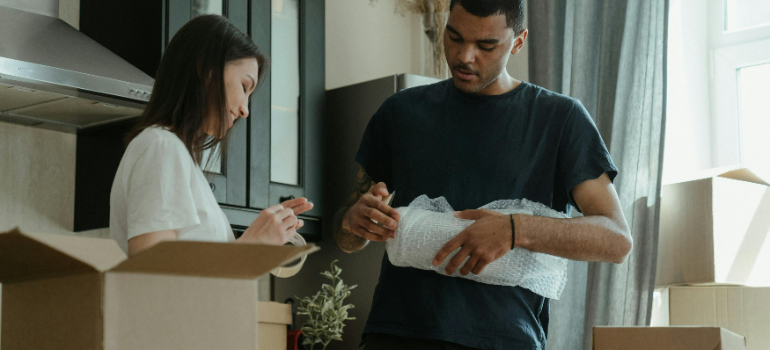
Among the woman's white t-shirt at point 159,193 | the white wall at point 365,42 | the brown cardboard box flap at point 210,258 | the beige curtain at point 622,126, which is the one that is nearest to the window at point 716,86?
the beige curtain at point 622,126

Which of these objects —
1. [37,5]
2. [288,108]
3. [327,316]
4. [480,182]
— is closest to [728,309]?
[480,182]

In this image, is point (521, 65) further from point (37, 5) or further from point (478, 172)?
point (37, 5)

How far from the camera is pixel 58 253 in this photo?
0.58 metres

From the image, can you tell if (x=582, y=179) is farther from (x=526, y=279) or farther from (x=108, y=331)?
(x=108, y=331)

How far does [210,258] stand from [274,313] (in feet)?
5.69

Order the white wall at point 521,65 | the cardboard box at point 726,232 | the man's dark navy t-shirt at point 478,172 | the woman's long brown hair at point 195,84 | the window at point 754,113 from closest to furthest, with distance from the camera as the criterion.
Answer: the woman's long brown hair at point 195,84 → the man's dark navy t-shirt at point 478,172 → the cardboard box at point 726,232 → the window at point 754,113 → the white wall at point 521,65

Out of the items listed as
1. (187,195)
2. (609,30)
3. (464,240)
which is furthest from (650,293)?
(187,195)

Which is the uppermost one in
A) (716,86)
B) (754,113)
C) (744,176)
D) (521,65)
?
(521,65)

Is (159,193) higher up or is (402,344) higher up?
(159,193)

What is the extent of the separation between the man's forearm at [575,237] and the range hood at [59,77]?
1264mm

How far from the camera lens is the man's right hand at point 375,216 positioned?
46.4 inches

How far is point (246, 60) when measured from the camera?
121 cm

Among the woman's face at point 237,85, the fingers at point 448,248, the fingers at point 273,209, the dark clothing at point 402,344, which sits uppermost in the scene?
the woman's face at point 237,85

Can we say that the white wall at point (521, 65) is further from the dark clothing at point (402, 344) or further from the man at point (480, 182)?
the dark clothing at point (402, 344)
